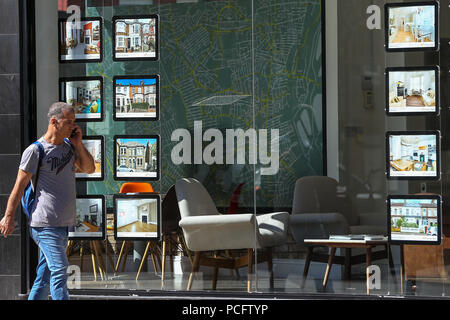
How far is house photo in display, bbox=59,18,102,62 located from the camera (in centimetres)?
821

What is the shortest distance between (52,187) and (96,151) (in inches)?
64.1

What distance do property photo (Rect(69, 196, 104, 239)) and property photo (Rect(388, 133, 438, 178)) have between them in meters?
2.90

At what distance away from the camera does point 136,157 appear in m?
8.14

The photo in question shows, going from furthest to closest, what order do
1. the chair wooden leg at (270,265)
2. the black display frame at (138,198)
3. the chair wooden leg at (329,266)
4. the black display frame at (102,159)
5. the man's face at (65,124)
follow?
the black display frame at (102,159), the black display frame at (138,198), the chair wooden leg at (270,265), the chair wooden leg at (329,266), the man's face at (65,124)

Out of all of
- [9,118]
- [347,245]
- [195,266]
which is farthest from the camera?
[9,118]

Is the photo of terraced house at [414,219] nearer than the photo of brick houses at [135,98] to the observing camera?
Yes

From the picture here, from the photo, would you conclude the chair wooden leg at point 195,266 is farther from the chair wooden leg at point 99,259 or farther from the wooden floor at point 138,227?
the chair wooden leg at point 99,259

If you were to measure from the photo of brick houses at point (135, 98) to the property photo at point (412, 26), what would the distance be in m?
2.35

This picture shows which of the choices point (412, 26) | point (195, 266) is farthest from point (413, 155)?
point (195, 266)

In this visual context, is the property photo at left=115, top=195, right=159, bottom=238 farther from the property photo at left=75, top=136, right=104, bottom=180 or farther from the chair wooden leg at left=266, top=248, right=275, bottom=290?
the chair wooden leg at left=266, top=248, right=275, bottom=290

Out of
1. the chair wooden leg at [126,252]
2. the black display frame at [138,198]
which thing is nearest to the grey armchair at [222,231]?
the black display frame at [138,198]

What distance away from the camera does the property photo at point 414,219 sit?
7523 mm

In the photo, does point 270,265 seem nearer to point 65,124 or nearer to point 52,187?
point 52,187

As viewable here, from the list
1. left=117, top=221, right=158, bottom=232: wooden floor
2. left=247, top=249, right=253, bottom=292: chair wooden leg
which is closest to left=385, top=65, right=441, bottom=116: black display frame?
left=247, top=249, right=253, bottom=292: chair wooden leg
